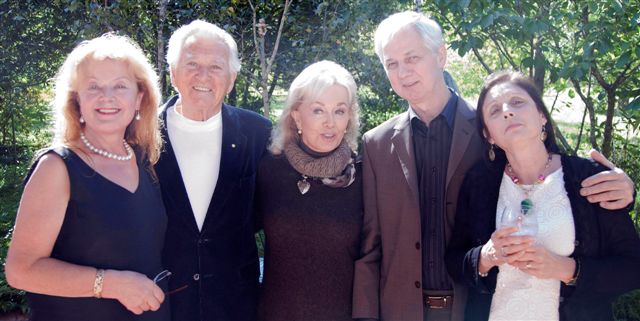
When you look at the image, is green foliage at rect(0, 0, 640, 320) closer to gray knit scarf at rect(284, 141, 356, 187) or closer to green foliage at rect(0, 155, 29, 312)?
green foliage at rect(0, 155, 29, 312)

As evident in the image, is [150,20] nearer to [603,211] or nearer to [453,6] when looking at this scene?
[453,6]

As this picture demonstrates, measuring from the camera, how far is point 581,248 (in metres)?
2.60

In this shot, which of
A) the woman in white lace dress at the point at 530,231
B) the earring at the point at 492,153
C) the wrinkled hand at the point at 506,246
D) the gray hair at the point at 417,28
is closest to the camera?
the wrinkled hand at the point at 506,246

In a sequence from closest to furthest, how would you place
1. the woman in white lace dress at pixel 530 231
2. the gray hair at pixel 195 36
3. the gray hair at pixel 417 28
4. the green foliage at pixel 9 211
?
1. the woman in white lace dress at pixel 530 231
2. the gray hair at pixel 417 28
3. the gray hair at pixel 195 36
4. the green foliage at pixel 9 211

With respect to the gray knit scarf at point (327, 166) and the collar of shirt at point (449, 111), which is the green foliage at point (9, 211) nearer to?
the gray knit scarf at point (327, 166)

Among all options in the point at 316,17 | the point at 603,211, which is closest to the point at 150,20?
the point at 316,17

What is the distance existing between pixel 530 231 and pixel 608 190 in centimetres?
40

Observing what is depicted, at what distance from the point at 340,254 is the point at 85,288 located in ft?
4.05

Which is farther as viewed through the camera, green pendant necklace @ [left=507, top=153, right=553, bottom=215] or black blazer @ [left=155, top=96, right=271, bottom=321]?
black blazer @ [left=155, top=96, right=271, bottom=321]

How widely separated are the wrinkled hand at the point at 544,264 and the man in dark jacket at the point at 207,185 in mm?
1469

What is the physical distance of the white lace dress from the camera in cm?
262

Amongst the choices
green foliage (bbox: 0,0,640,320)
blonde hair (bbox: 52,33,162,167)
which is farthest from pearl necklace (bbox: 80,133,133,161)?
green foliage (bbox: 0,0,640,320)

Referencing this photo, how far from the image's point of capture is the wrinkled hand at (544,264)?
2482 mm

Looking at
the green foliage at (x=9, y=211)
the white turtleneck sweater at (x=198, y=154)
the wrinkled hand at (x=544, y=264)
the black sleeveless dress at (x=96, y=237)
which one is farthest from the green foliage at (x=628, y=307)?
the green foliage at (x=9, y=211)
